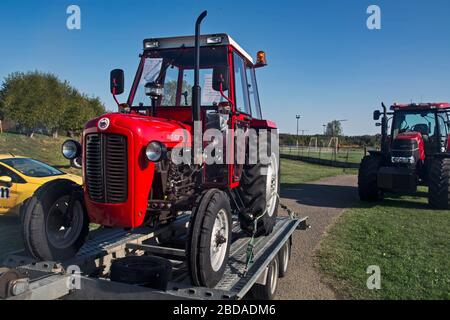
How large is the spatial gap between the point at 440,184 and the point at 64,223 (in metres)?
9.29

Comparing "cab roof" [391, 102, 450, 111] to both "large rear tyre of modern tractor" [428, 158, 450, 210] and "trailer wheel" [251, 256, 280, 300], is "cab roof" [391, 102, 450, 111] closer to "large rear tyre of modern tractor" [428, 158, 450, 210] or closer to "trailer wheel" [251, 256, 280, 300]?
"large rear tyre of modern tractor" [428, 158, 450, 210]

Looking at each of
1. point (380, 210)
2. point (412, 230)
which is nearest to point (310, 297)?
point (412, 230)

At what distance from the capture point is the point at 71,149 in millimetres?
3775

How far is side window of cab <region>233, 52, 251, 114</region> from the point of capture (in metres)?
4.55

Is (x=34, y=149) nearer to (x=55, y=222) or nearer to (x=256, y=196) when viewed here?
(x=55, y=222)

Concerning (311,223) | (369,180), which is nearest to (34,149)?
(311,223)

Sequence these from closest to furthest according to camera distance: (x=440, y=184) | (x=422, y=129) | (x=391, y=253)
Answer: (x=391, y=253)
(x=440, y=184)
(x=422, y=129)

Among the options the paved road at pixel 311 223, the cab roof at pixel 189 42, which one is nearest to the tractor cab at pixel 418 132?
the paved road at pixel 311 223

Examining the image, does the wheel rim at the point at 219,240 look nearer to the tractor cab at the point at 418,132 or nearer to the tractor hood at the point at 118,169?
the tractor hood at the point at 118,169

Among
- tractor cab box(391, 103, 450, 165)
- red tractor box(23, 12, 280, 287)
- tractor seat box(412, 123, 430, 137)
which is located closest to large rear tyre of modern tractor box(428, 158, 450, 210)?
tractor cab box(391, 103, 450, 165)

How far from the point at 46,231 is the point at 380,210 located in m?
8.49

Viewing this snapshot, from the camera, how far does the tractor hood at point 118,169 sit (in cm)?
328

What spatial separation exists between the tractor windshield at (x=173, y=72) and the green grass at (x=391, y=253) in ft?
10.1
